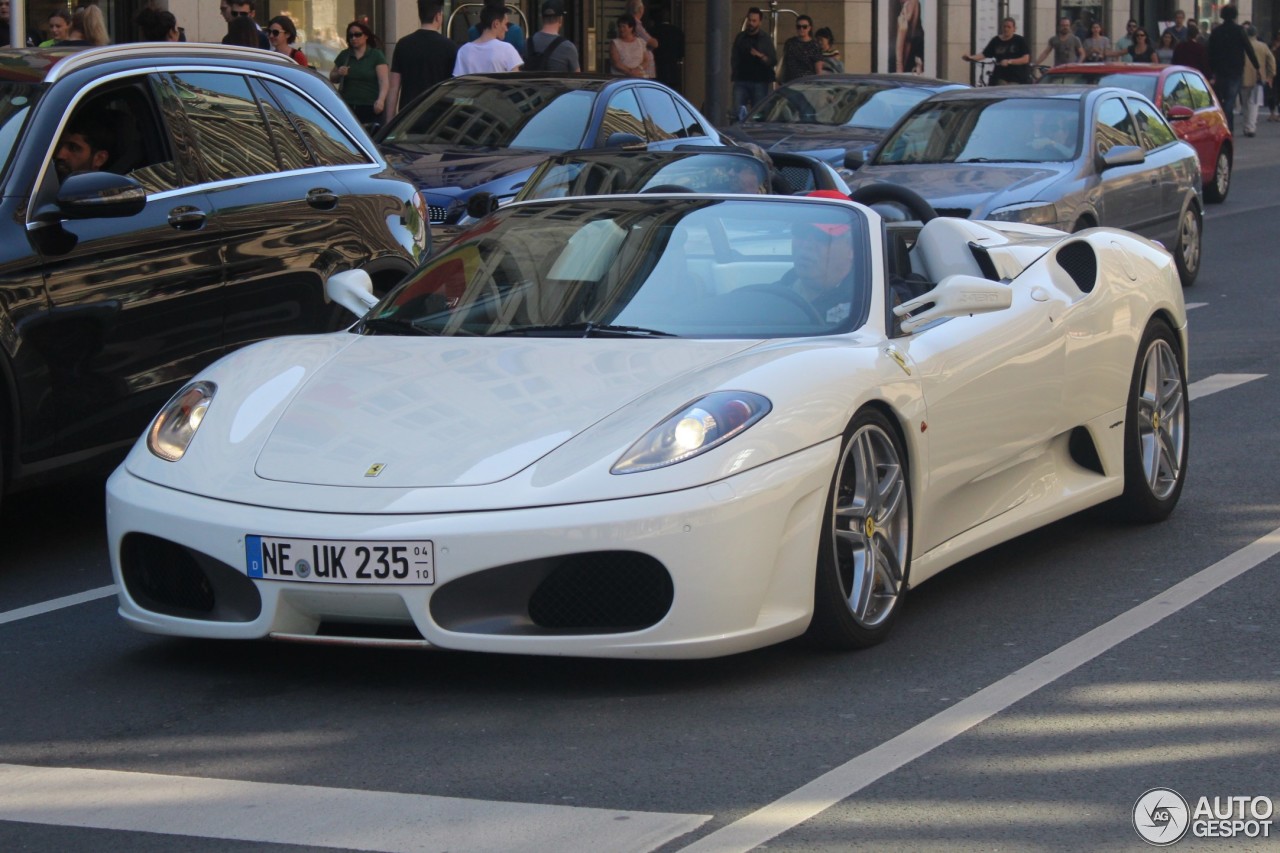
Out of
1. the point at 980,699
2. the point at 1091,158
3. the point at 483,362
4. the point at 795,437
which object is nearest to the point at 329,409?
the point at 483,362

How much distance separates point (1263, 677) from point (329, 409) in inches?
Result: 97.0

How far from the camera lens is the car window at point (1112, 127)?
45.4 feet

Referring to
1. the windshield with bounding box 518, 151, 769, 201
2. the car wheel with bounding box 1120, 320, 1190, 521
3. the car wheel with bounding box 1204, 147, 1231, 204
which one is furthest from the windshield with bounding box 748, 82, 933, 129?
the car wheel with bounding box 1120, 320, 1190, 521

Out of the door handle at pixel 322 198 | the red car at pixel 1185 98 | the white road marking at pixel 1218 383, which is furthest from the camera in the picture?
the red car at pixel 1185 98

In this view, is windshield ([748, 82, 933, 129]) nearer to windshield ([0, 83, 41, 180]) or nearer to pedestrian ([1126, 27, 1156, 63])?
windshield ([0, 83, 41, 180])

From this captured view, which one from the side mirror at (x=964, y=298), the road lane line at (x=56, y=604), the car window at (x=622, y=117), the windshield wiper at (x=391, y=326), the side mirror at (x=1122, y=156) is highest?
the side mirror at (x=964, y=298)

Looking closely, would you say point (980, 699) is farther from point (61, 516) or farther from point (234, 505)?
point (61, 516)

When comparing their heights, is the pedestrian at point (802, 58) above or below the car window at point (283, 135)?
below

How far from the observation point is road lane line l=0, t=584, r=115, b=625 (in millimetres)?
5965

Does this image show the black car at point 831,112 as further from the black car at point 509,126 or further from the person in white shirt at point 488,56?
the black car at point 509,126

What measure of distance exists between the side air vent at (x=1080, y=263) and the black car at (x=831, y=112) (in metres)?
10.5

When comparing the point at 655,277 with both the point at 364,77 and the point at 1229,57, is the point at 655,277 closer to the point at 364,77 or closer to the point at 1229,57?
the point at 364,77

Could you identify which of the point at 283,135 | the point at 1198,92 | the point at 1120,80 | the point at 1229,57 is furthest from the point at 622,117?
the point at 1229,57

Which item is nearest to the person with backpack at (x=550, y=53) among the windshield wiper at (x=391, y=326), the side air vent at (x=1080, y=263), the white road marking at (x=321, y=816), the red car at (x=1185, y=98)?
the red car at (x=1185, y=98)
